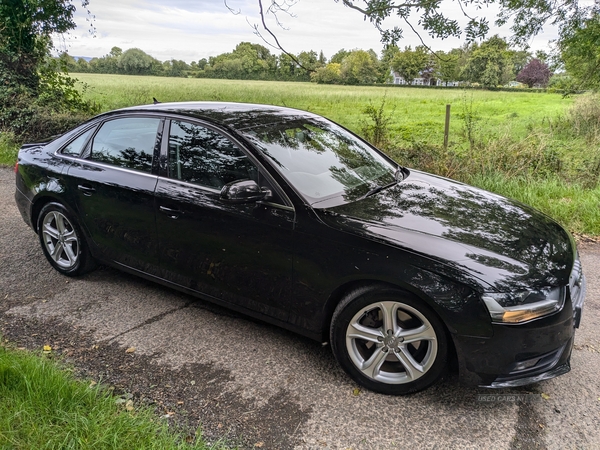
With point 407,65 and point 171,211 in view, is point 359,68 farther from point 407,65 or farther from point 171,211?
point 171,211

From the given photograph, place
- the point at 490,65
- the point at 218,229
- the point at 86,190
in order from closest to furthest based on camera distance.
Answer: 1. the point at 218,229
2. the point at 86,190
3. the point at 490,65

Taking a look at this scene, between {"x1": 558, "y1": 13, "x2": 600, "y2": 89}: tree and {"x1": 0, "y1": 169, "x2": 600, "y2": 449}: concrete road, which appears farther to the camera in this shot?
{"x1": 558, "y1": 13, "x2": 600, "y2": 89}: tree

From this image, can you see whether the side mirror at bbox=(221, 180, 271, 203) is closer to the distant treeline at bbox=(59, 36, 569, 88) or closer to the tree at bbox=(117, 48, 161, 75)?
the distant treeline at bbox=(59, 36, 569, 88)

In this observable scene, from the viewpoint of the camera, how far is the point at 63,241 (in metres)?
4.20

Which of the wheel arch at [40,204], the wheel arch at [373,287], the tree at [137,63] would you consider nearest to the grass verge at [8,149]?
the wheel arch at [40,204]

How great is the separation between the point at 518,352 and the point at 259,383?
148 centimetres

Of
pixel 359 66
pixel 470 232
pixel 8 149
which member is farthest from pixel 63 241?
pixel 359 66

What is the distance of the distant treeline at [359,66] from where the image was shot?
9781mm

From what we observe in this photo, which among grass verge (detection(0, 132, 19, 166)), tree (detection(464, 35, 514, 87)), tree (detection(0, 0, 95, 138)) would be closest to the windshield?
grass verge (detection(0, 132, 19, 166))

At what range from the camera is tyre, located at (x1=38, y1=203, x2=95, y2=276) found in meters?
4.08

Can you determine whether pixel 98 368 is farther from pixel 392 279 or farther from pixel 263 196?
pixel 392 279

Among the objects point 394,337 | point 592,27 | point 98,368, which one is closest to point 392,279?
point 394,337

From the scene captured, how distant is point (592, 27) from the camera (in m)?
9.63

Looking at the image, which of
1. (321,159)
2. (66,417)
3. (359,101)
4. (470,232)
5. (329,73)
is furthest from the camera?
(359,101)
